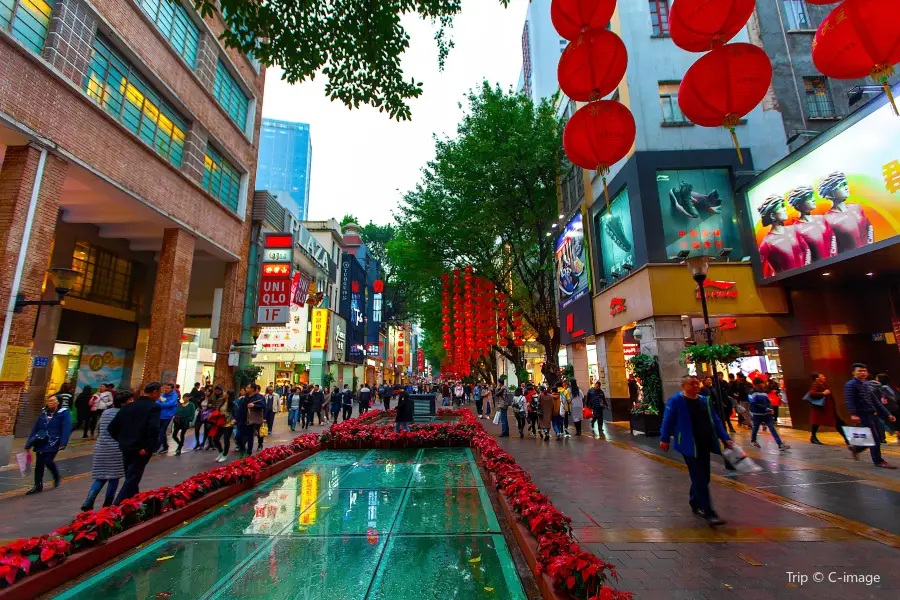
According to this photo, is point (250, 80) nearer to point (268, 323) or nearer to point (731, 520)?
point (268, 323)

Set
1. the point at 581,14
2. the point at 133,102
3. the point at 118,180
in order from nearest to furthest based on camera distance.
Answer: the point at 581,14 < the point at 118,180 < the point at 133,102

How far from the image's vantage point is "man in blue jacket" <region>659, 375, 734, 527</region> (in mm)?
5422

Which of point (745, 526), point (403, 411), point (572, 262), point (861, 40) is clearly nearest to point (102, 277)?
point (403, 411)

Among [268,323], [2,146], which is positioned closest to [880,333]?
[268,323]

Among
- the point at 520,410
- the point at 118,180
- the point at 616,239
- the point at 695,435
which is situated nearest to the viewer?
the point at 695,435

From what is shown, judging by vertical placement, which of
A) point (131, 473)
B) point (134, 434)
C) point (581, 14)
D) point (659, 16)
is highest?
point (659, 16)

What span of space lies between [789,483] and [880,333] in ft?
34.0

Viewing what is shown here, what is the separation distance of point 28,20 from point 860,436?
2066cm

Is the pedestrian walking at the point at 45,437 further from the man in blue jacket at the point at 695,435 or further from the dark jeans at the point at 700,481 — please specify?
the dark jeans at the point at 700,481

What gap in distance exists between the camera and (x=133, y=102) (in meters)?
13.9

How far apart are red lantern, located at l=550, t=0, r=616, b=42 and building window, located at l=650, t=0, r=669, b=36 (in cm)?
1514

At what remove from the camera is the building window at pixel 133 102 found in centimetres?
1252

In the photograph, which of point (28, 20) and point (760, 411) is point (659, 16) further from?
point (28, 20)

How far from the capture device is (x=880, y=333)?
43.3 feet
